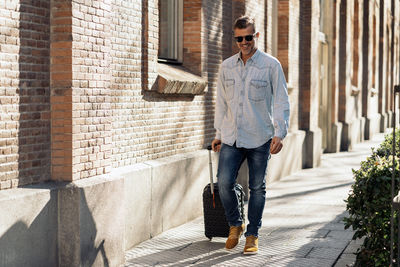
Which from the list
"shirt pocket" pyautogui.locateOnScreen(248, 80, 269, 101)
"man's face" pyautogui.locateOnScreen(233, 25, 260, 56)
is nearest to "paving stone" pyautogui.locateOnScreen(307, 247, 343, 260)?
"shirt pocket" pyautogui.locateOnScreen(248, 80, 269, 101)

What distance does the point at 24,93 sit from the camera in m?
5.14

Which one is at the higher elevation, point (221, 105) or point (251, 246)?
point (221, 105)

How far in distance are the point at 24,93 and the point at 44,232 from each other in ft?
3.40

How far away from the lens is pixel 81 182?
549 centimetres

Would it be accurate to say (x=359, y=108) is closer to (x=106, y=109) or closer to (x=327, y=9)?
(x=327, y=9)

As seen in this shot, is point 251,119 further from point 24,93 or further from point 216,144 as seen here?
point 24,93

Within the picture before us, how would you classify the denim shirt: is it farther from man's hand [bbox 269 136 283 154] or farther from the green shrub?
the green shrub

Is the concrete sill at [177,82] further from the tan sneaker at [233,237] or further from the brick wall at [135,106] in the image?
the tan sneaker at [233,237]

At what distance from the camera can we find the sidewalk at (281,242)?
598cm

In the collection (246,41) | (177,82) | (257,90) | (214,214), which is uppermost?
(246,41)

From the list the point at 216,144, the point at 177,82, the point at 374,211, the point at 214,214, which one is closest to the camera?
the point at 374,211

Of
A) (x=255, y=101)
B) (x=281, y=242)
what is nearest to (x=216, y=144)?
(x=255, y=101)

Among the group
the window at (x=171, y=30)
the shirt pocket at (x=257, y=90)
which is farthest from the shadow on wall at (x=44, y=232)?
the window at (x=171, y=30)

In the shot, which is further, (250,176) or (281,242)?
(281,242)
